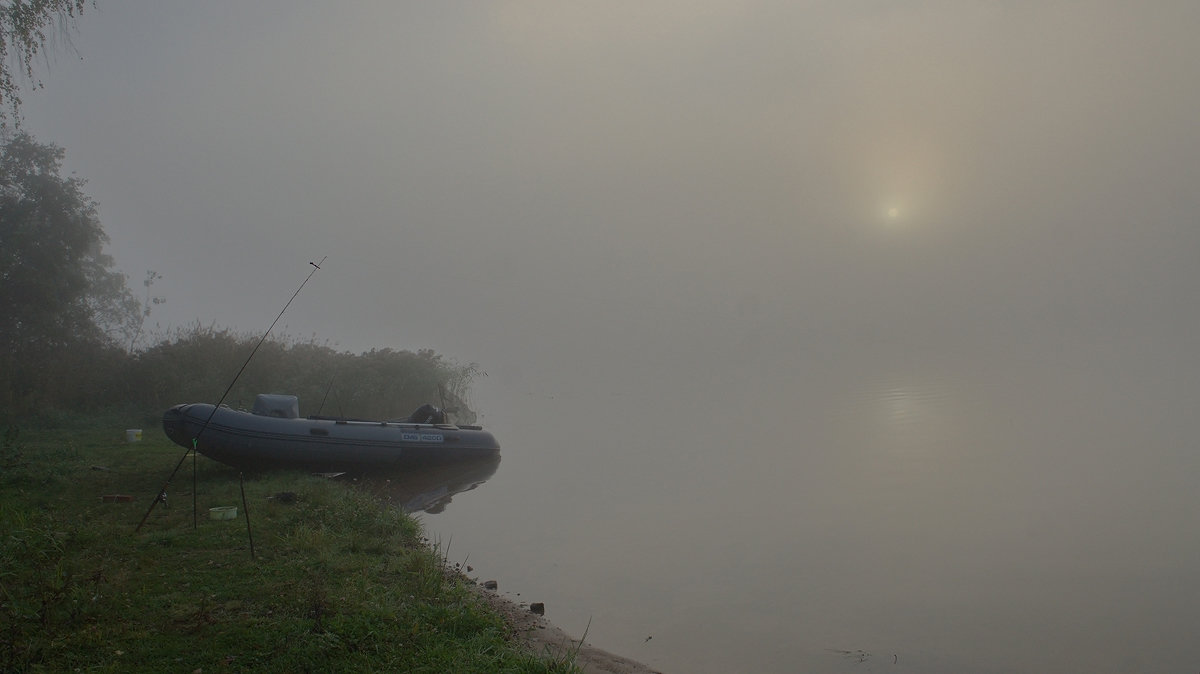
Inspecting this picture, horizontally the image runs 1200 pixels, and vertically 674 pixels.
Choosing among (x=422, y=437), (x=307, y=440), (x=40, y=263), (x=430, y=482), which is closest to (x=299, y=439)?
(x=307, y=440)

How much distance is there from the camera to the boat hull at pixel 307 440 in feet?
37.2

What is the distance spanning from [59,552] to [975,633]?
8010 mm

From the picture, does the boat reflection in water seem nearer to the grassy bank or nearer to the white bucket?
the grassy bank

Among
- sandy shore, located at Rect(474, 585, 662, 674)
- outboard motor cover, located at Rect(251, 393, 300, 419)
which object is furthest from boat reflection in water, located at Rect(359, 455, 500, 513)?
sandy shore, located at Rect(474, 585, 662, 674)

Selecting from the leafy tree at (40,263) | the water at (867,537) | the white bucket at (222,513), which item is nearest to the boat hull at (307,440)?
the water at (867,537)

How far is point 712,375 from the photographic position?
49531mm

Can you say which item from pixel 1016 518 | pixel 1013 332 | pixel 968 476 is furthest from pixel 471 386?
pixel 1013 332

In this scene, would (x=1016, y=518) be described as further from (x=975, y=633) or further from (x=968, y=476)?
(x=975, y=633)

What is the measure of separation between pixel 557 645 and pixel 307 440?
26.5 feet

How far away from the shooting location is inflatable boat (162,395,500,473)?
11359 mm

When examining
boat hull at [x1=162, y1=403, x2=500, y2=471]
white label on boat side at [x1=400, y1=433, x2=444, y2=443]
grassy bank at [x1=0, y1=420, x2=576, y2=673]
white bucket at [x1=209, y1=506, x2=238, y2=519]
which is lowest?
grassy bank at [x1=0, y1=420, x2=576, y2=673]

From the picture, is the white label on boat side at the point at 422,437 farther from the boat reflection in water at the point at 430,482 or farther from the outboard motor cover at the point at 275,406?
the outboard motor cover at the point at 275,406

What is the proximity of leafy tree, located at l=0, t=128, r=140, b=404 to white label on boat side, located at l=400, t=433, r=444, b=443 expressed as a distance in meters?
9.12

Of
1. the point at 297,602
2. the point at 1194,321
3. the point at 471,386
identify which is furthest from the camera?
the point at 1194,321
